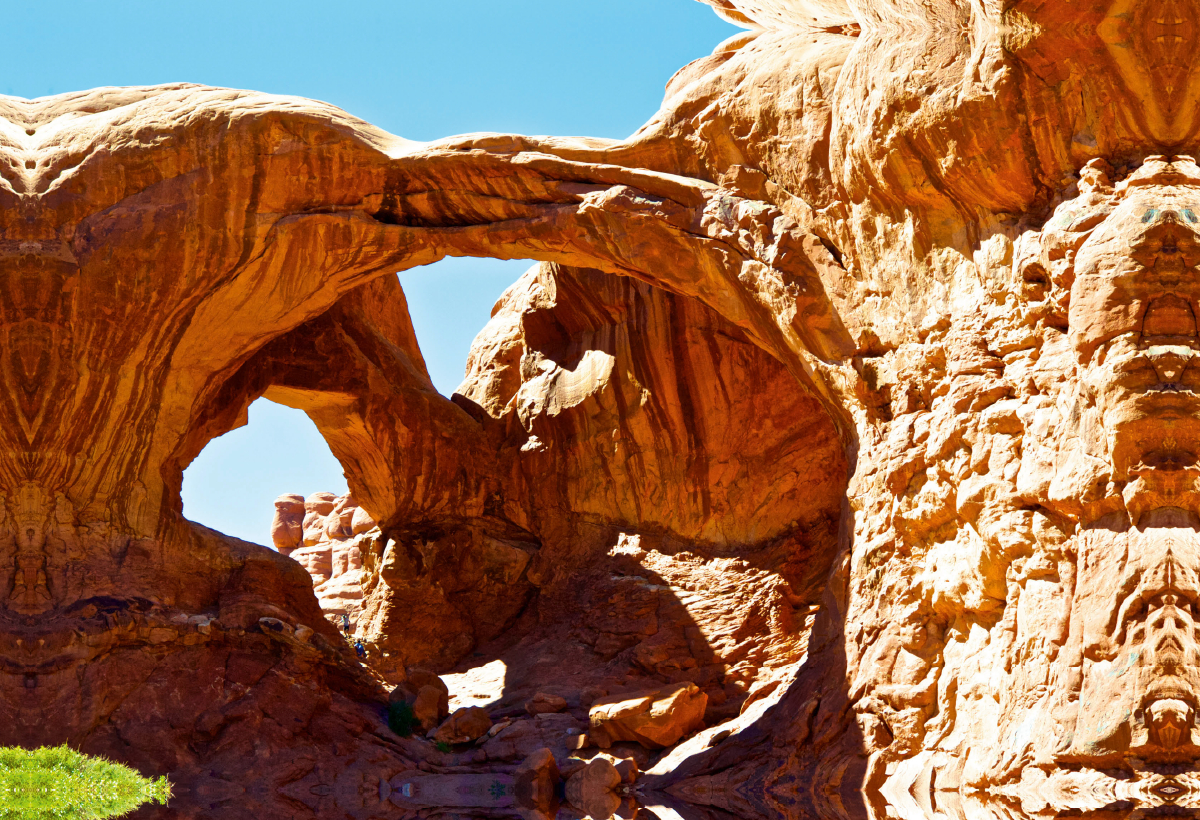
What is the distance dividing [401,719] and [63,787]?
16.3 feet

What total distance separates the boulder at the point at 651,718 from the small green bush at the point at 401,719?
1698 mm

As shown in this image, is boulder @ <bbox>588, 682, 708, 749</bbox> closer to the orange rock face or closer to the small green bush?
the orange rock face

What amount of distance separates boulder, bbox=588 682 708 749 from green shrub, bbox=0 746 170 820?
15.0 feet

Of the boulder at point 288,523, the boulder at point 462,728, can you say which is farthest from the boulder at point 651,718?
the boulder at point 288,523

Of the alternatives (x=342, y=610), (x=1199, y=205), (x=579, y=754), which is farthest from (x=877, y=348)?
(x=342, y=610)

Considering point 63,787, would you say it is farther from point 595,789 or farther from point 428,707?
point 428,707

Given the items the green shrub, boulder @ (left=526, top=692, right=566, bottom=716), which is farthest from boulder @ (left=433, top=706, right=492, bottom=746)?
the green shrub

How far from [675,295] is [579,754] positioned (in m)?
5.35

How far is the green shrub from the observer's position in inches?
223

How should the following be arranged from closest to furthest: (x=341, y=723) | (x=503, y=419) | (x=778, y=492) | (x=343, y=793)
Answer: (x=343, y=793)
(x=341, y=723)
(x=778, y=492)
(x=503, y=419)

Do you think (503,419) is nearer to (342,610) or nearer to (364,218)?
(364,218)

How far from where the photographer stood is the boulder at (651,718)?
33.2 ft

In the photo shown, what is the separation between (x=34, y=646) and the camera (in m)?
9.09

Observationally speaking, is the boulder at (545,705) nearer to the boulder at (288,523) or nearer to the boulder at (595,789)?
the boulder at (595,789)
